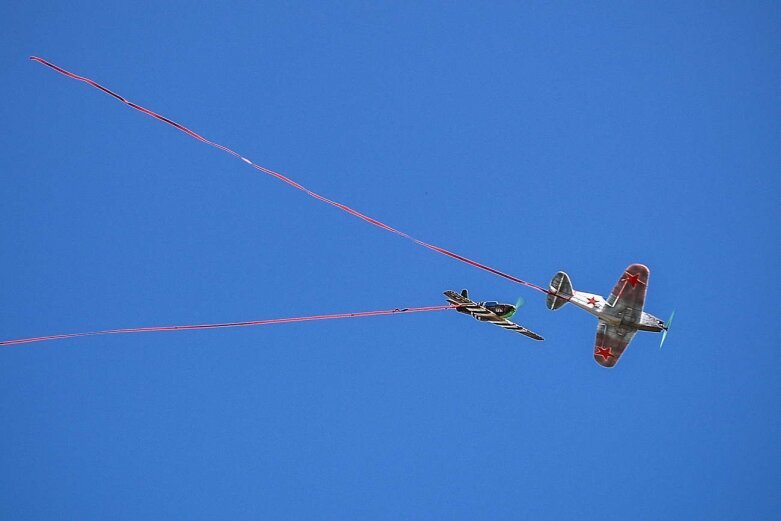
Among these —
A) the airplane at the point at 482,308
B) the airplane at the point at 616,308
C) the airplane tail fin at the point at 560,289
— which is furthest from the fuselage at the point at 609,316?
the airplane at the point at 482,308

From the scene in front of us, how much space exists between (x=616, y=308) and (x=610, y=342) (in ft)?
6.75

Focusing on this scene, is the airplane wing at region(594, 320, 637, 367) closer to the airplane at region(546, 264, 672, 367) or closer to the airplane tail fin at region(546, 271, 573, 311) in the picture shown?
the airplane at region(546, 264, 672, 367)

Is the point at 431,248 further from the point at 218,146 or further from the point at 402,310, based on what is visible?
the point at 218,146

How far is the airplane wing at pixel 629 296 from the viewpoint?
23.7 meters

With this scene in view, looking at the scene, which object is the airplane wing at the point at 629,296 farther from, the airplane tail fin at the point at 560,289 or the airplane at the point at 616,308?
the airplane tail fin at the point at 560,289

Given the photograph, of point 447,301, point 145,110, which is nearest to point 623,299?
point 447,301

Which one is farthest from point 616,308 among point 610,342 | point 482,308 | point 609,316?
point 482,308

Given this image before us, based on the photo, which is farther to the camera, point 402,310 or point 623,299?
point 623,299

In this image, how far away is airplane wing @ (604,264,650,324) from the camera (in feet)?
77.8

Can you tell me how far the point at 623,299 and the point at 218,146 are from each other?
15.5 meters

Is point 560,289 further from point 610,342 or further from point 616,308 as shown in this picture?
point 610,342

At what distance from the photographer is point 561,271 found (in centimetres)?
2559

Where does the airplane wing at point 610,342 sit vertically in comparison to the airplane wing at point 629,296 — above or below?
below

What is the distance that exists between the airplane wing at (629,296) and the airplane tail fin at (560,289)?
1.55 metres
